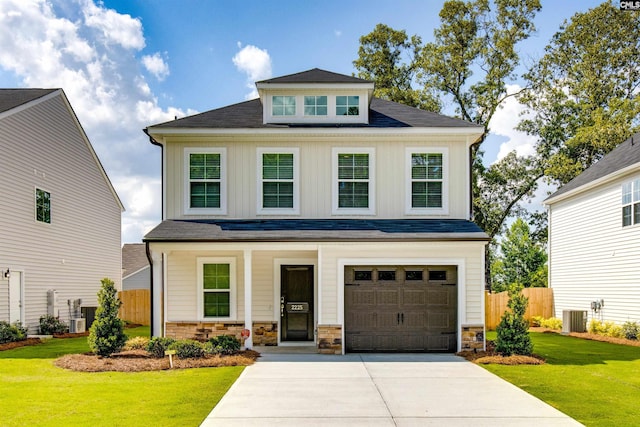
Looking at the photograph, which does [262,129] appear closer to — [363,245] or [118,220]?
[363,245]

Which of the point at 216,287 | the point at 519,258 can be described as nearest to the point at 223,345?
the point at 216,287

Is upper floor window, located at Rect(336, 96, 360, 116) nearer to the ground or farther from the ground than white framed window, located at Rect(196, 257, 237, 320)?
farther from the ground

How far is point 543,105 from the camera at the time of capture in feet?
99.1

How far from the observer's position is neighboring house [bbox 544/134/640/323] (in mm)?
17641

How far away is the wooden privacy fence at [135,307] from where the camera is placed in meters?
24.6

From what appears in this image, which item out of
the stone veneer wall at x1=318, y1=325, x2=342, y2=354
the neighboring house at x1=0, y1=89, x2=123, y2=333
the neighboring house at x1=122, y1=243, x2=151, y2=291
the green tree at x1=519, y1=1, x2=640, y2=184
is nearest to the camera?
the stone veneer wall at x1=318, y1=325, x2=342, y2=354

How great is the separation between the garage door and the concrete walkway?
1.51 m

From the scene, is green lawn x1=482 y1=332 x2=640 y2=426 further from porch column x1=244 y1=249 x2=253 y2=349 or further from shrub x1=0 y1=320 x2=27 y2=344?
shrub x1=0 y1=320 x2=27 y2=344

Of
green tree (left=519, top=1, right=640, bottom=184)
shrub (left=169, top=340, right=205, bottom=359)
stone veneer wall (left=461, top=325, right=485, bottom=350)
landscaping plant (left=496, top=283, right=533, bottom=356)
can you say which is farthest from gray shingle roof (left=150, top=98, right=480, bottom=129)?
green tree (left=519, top=1, right=640, bottom=184)

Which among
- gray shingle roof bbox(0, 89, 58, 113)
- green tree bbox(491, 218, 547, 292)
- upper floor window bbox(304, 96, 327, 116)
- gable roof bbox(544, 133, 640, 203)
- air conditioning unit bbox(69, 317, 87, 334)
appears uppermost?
gray shingle roof bbox(0, 89, 58, 113)

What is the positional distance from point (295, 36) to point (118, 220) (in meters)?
13.9

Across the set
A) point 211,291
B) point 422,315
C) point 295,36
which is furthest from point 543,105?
point 211,291

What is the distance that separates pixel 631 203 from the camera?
58.0 feet

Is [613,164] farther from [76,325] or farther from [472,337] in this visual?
[76,325]
